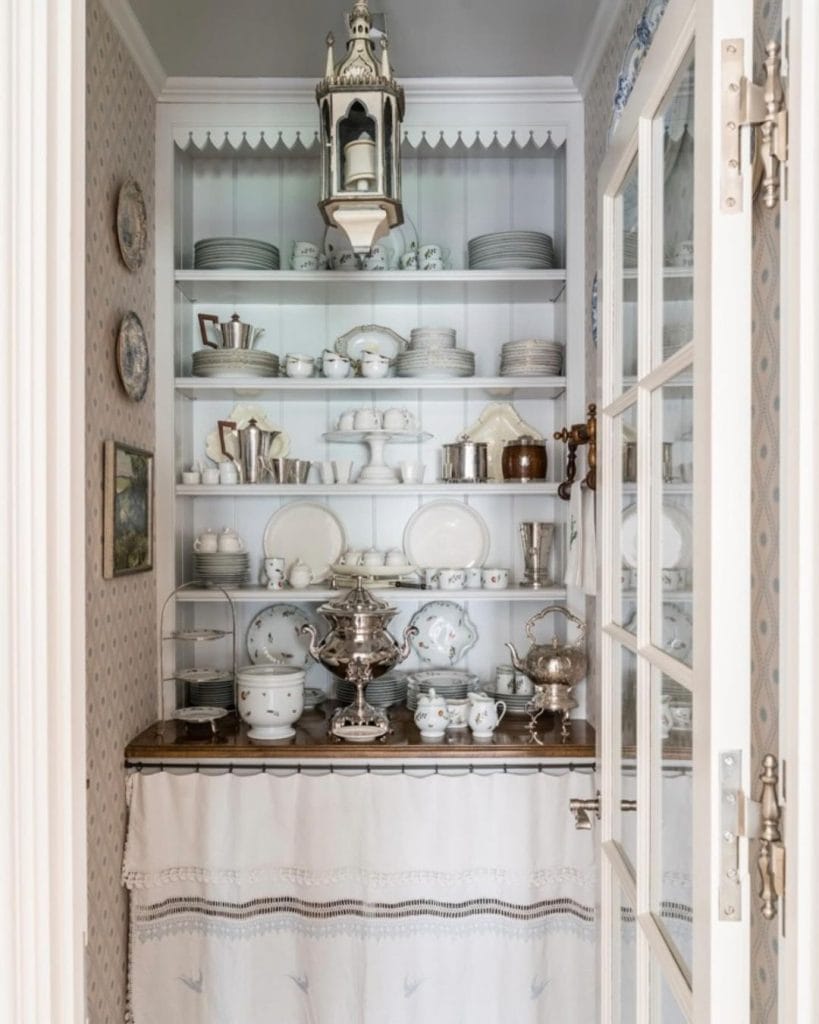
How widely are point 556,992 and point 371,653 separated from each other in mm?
1022

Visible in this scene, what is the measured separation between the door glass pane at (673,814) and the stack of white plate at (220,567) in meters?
1.67

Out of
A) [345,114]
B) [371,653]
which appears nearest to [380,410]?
[371,653]

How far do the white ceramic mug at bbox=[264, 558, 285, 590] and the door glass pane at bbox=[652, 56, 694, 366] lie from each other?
1.63 metres

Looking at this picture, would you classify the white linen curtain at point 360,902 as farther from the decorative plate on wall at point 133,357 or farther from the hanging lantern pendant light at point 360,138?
the hanging lantern pendant light at point 360,138

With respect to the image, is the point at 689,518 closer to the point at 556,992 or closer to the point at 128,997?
the point at 556,992

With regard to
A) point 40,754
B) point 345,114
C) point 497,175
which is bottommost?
point 40,754

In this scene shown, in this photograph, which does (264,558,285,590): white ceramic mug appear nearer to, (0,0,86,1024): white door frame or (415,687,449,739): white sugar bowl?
(415,687,449,739): white sugar bowl

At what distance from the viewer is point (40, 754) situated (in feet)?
2.47

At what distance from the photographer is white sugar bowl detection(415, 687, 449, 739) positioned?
7.60 ft

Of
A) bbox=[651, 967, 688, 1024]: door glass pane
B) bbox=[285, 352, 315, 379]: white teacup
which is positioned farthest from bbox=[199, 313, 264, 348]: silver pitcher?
bbox=[651, 967, 688, 1024]: door glass pane

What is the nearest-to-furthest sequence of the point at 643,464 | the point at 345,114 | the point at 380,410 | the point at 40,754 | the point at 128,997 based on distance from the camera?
the point at 40,754
the point at 643,464
the point at 345,114
the point at 128,997
the point at 380,410

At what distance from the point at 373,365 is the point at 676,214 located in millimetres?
1532

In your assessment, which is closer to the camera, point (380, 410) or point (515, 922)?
point (515, 922)

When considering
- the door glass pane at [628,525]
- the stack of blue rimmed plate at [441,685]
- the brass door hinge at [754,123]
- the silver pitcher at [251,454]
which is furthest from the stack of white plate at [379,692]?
the brass door hinge at [754,123]
